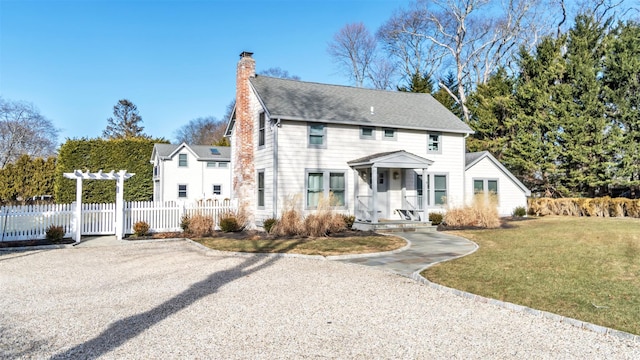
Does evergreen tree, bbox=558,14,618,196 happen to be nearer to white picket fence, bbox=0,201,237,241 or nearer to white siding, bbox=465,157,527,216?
white siding, bbox=465,157,527,216

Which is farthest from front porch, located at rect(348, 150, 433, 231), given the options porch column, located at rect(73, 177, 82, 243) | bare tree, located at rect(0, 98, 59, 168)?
bare tree, located at rect(0, 98, 59, 168)

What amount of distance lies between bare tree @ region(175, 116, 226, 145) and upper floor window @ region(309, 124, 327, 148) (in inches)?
1919

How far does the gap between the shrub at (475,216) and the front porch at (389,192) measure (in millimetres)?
1231

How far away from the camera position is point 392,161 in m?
17.2

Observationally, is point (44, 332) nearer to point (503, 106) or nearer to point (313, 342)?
point (313, 342)

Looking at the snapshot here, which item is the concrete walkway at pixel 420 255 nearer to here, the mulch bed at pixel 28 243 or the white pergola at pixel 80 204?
the white pergola at pixel 80 204

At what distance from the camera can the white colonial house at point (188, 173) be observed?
31.9 meters

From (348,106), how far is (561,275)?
1333 cm

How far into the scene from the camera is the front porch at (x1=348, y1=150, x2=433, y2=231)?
55.0ft

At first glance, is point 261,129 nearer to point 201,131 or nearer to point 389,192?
point 389,192

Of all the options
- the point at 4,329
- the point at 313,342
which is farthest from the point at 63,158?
the point at 313,342

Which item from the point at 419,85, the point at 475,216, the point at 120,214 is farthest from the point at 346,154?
the point at 419,85

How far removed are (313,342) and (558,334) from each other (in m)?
2.79

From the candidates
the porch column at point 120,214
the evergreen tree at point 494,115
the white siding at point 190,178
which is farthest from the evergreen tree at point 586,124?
the porch column at point 120,214
